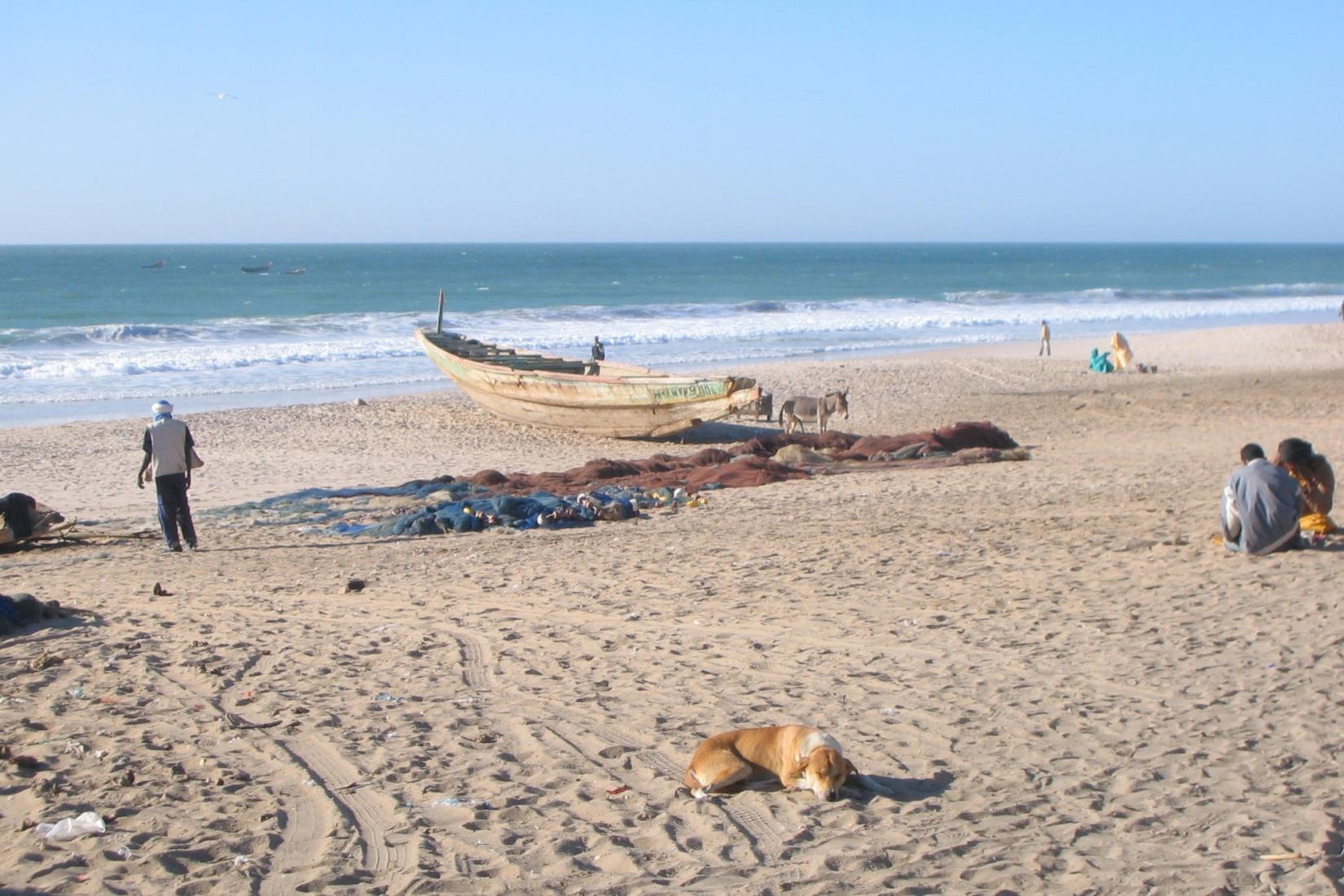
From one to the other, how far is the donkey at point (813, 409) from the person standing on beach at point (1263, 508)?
363 inches

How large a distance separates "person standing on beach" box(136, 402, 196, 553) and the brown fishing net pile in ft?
11.7

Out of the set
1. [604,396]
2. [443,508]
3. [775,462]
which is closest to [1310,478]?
[775,462]

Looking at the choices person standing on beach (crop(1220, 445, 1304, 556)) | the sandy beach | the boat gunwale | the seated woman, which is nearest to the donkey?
the boat gunwale

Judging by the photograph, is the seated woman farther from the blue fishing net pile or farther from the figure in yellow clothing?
the figure in yellow clothing

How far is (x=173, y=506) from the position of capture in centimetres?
1082

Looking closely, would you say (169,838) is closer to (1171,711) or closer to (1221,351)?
(1171,711)

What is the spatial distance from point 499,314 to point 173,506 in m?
41.6

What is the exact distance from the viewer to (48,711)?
5832 mm

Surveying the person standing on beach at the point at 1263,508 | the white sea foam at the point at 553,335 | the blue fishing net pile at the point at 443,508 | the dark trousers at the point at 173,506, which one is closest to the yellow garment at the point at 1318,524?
the person standing on beach at the point at 1263,508

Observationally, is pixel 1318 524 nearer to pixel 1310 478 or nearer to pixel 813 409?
pixel 1310 478

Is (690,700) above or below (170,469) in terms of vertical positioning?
below

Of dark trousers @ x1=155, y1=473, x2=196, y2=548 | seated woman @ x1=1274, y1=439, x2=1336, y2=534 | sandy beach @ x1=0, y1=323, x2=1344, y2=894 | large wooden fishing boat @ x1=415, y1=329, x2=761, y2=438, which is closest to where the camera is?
sandy beach @ x1=0, y1=323, x2=1344, y2=894

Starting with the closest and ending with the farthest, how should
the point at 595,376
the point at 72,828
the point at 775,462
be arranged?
1. the point at 72,828
2. the point at 775,462
3. the point at 595,376

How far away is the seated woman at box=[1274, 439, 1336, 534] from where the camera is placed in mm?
9336
